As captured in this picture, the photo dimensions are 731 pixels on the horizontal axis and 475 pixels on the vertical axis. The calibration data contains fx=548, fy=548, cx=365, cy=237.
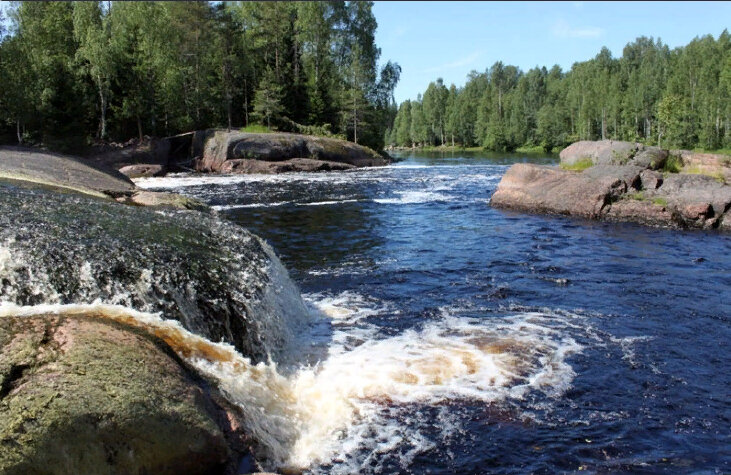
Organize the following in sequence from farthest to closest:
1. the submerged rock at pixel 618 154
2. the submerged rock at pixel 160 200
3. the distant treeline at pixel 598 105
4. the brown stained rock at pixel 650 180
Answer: the distant treeline at pixel 598 105
the submerged rock at pixel 618 154
the brown stained rock at pixel 650 180
the submerged rock at pixel 160 200

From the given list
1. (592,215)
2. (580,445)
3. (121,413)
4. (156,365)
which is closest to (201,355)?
(156,365)

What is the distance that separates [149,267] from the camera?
7695 millimetres

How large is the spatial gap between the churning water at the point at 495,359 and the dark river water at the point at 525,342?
32mm

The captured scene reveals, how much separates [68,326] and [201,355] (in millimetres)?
1570

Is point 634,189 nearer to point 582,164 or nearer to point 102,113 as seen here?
point 582,164

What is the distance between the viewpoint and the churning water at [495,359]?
19.9ft

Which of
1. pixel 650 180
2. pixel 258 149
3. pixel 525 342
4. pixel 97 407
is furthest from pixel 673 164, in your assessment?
pixel 258 149

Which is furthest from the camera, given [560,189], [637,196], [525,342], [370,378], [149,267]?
[560,189]

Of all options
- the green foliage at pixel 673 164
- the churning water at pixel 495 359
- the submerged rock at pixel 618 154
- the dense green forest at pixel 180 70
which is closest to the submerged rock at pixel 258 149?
the dense green forest at pixel 180 70

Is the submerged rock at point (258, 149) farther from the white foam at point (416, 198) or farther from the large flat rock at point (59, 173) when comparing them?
the large flat rock at point (59, 173)

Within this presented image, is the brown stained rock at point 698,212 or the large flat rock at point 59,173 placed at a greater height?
the large flat rock at point 59,173

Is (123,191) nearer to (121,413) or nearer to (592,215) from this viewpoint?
(121,413)

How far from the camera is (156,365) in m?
Answer: 5.31

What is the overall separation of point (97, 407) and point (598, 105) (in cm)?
9663
